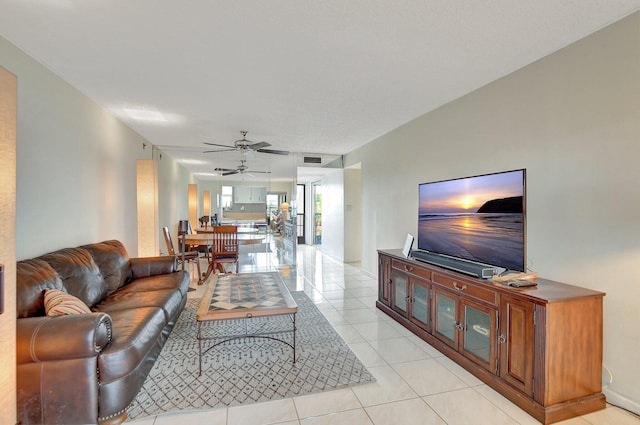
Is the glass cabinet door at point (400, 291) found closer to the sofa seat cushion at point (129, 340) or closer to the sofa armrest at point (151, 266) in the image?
the sofa seat cushion at point (129, 340)

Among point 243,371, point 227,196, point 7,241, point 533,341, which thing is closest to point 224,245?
point 227,196

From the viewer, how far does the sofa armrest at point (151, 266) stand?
12.9 ft

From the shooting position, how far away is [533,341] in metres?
2.07

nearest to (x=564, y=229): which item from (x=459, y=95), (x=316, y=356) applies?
(x=459, y=95)

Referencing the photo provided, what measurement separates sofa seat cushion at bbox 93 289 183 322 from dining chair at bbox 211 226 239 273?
225cm

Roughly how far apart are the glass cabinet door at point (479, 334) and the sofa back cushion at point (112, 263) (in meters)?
3.58

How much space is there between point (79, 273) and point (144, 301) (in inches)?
24.5

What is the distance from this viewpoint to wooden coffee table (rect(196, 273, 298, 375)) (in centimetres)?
261

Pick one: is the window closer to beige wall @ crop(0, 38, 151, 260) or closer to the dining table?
the dining table

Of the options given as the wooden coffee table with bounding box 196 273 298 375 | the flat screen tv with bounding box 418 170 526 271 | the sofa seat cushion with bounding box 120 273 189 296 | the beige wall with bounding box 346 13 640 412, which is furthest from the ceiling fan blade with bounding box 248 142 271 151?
the beige wall with bounding box 346 13 640 412

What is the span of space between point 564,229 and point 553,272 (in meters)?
0.37

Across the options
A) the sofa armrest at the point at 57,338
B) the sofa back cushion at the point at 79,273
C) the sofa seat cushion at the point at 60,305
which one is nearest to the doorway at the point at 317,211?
the sofa back cushion at the point at 79,273

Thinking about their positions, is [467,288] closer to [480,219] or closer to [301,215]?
[480,219]

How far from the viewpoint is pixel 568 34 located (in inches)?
88.9
